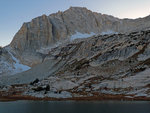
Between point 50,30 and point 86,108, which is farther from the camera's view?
point 50,30

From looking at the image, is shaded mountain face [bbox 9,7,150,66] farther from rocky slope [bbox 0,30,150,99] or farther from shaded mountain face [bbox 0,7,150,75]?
rocky slope [bbox 0,30,150,99]

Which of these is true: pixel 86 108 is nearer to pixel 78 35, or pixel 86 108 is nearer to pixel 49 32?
pixel 78 35

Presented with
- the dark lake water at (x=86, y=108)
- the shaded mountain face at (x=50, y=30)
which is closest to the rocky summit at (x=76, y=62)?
the shaded mountain face at (x=50, y=30)

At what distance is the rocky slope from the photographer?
3007 inches

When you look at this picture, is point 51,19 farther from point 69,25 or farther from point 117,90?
point 117,90

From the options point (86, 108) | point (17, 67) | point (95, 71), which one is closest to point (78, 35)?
point (17, 67)

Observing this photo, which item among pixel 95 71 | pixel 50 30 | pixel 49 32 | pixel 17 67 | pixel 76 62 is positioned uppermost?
pixel 50 30

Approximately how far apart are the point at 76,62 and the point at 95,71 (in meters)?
22.5

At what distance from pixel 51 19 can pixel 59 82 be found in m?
118

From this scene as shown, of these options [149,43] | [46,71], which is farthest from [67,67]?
[149,43]

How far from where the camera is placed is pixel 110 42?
12875 centimetres

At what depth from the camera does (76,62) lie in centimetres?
12612

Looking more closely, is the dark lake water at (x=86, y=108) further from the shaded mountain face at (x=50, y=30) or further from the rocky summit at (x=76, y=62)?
the shaded mountain face at (x=50, y=30)

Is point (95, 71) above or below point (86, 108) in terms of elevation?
above
